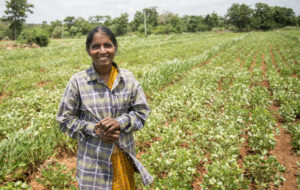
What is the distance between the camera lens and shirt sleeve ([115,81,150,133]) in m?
1.45

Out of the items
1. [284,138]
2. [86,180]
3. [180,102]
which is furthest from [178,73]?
[86,180]

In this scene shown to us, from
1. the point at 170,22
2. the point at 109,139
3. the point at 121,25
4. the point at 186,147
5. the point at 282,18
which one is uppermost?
the point at 282,18

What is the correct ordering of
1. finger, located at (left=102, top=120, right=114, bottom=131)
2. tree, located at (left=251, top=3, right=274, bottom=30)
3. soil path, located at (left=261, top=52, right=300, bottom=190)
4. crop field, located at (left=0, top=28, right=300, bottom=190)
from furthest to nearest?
tree, located at (left=251, top=3, right=274, bottom=30)
soil path, located at (left=261, top=52, right=300, bottom=190)
crop field, located at (left=0, top=28, right=300, bottom=190)
finger, located at (left=102, top=120, right=114, bottom=131)

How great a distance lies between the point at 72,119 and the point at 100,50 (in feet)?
2.08

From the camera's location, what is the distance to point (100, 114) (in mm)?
1498

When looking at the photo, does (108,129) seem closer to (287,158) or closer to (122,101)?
(122,101)

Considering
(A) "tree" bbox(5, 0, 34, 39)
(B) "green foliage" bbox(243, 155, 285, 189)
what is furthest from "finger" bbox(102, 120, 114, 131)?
(A) "tree" bbox(5, 0, 34, 39)

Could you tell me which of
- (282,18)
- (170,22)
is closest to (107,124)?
(170,22)

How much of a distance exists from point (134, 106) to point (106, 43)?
61 cm

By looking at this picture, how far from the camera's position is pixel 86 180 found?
60.4 inches

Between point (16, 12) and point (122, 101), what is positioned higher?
point (16, 12)

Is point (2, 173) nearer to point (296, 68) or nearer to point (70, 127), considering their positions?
point (70, 127)

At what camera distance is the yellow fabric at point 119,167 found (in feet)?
5.02

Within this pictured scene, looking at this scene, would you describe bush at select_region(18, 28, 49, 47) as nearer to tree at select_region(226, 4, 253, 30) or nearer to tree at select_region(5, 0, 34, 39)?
tree at select_region(5, 0, 34, 39)
